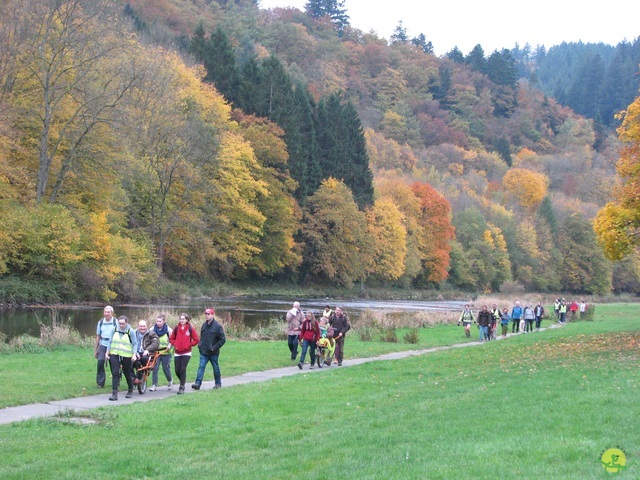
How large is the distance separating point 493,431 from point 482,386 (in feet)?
18.1

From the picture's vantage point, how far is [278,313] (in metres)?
48.8

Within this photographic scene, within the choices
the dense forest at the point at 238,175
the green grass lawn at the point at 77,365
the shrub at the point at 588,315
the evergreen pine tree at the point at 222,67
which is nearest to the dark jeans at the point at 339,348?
the green grass lawn at the point at 77,365

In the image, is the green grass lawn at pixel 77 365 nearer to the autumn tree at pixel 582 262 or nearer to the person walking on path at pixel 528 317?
the person walking on path at pixel 528 317

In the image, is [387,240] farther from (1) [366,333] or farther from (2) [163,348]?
(2) [163,348]

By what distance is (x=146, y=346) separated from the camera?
60.0 ft

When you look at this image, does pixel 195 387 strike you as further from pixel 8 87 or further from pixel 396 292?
pixel 396 292

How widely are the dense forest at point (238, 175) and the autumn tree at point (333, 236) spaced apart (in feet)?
0.69

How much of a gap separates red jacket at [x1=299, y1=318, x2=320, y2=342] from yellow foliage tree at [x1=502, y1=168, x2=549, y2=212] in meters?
123

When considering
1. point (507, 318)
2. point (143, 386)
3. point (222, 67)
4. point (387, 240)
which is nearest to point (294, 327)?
point (143, 386)

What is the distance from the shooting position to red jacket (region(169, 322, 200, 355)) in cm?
1806

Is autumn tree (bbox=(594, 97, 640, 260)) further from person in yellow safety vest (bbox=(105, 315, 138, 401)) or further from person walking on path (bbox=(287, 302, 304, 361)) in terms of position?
person in yellow safety vest (bbox=(105, 315, 138, 401))

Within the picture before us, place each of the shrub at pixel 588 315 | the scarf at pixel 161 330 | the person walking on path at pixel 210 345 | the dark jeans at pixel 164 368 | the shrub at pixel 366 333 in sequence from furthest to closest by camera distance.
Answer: the shrub at pixel 588 315
the shrub at pixel 366 333
the scarf at pixel 161 330
the dark jeans at pixel 164 368
the person walking on path at pixel 210 345

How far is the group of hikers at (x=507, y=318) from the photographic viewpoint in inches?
1470

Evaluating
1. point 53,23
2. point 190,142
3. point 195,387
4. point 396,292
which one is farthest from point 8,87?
point 396,292
